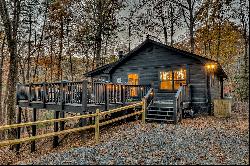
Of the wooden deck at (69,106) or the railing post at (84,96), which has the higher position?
the railing post at (84,96)

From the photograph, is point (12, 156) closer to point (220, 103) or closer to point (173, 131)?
point (173, 131)

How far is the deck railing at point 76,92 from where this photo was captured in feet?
42.1

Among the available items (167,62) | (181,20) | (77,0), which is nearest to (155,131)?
(167,62)

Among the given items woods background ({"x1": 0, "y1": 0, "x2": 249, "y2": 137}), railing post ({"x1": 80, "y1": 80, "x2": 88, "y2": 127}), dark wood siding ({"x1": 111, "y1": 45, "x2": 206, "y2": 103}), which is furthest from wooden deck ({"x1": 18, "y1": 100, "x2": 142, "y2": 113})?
woods background ({"x1": 0, "y1": 0, "x2": 249, "y2": 137})

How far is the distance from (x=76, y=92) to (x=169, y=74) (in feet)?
31.7

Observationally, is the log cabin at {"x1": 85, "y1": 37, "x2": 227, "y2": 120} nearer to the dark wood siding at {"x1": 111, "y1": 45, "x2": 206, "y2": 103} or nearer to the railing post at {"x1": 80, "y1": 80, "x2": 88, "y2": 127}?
the dark wood siding at {"x1": 111, "y1": 45, "x2": 206, "y2": 103}

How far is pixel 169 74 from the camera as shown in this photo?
20.3 m

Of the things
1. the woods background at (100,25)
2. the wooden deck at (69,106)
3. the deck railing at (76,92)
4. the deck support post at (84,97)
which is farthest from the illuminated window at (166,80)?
the deck support post at (84,97)

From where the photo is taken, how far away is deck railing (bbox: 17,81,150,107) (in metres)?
12.8

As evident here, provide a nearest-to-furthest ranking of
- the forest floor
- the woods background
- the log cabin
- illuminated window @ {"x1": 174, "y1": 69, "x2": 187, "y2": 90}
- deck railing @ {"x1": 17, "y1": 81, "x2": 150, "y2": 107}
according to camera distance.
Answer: the forest floor → deck railing @ {"x1": 17, "y1": 81, "x2": 150, "y2": 107} → the log cabin → illuminated window @ {"x1": 174, "y1": 69, "x2": 187, "y2": 90} → the woods background

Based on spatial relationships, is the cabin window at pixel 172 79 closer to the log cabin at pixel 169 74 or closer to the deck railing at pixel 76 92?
the log cabin at pixel 169 74

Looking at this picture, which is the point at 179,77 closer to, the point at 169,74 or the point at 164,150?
the point at 169,74

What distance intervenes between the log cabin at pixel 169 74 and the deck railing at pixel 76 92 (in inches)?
89.1

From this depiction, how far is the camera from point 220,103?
1744 centimetres
